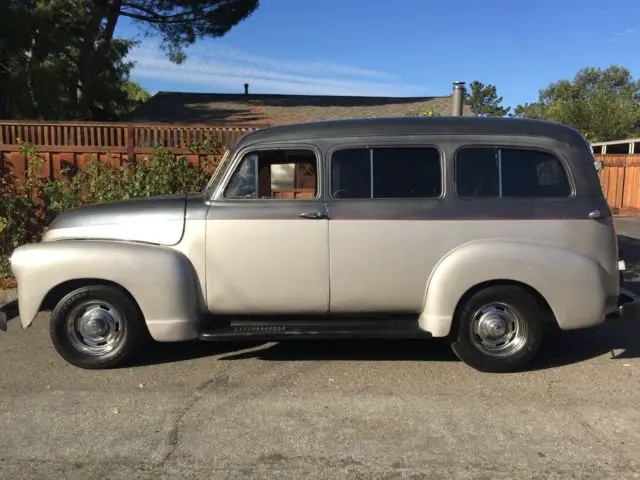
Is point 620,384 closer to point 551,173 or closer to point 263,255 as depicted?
point 551,173

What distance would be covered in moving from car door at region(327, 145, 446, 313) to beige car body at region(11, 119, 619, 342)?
11 mm

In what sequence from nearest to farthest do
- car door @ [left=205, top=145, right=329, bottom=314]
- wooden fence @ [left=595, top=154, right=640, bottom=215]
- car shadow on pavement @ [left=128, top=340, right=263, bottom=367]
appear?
1. car door @ [left=205, top=145, right=329, bottom=314]
2. car shadow on pavement @ [left=128, top=340, right=263, bottom=367]
3. wooden fence @ [left=595, top=154, right=640, bottom=215]

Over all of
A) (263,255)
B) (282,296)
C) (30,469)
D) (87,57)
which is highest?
(87,57)

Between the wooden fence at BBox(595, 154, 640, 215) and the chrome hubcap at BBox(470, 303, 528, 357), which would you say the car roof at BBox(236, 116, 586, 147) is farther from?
the wooden fence at BBox(595, 154, 640, 215)

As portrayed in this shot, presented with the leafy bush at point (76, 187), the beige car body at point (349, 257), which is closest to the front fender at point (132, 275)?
the beige car body at point (349, 257)

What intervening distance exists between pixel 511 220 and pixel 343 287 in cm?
145

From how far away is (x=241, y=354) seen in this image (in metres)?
5.27

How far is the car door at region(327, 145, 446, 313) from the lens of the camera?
182 inches

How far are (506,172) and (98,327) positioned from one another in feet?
11.8

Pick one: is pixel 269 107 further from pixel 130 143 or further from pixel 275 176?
pixel 275 176

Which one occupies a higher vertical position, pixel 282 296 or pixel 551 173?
pixel 551 173

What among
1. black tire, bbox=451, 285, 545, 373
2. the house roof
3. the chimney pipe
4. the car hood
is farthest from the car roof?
the house roof

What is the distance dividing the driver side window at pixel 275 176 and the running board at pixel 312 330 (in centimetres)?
106

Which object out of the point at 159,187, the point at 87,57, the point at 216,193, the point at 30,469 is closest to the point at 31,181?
the point at 159,187
